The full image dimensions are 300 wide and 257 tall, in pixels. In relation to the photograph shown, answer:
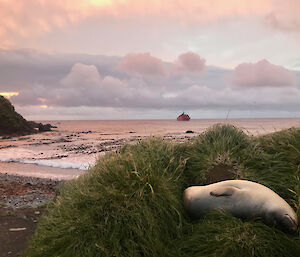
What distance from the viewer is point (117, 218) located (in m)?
4.51

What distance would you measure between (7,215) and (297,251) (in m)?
7.37

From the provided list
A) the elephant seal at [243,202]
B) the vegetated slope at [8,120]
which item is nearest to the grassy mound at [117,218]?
the elephant seal at [243,202]

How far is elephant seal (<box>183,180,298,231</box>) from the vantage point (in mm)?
4484

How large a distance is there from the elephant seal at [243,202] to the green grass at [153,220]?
0.53 feet

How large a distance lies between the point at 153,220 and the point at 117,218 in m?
0.61

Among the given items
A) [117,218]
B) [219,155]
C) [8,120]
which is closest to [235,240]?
[117,218]

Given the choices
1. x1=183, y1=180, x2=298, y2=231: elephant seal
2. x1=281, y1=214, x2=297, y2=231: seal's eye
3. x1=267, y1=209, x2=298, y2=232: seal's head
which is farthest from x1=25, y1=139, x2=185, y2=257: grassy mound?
x1=281, y1=214, x2=297, y2=231: seal's eye

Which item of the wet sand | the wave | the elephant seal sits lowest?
the wet sand

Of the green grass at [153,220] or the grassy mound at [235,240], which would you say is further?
the green grass at [153,220]

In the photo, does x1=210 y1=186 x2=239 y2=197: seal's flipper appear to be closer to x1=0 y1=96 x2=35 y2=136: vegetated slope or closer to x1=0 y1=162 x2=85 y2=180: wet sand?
x1=0 y1=162 x2=85 y2=180: wet sand

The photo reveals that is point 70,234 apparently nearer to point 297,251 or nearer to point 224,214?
point 224,214

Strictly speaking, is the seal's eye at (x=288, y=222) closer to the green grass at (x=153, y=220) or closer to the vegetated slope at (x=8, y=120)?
the green grass at (x=153, y=220)

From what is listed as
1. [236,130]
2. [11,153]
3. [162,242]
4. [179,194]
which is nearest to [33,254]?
[162,242]

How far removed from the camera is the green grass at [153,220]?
4203mm
